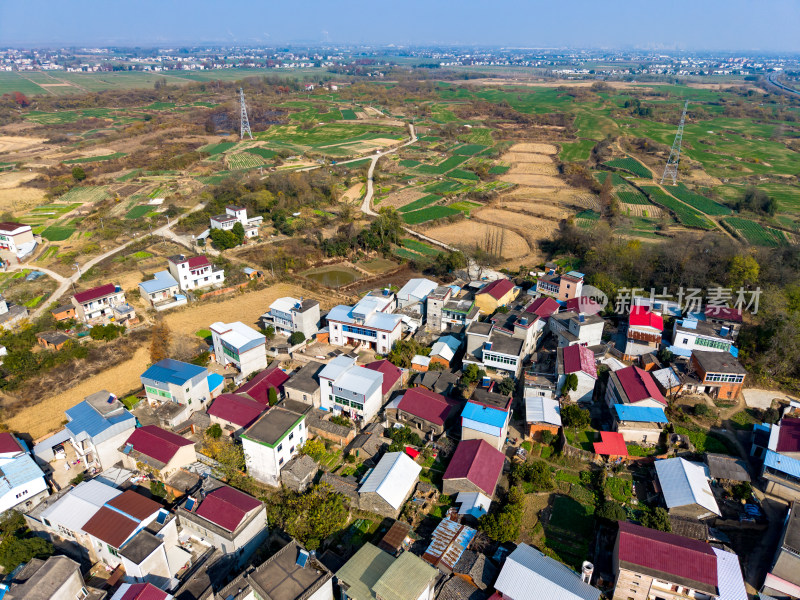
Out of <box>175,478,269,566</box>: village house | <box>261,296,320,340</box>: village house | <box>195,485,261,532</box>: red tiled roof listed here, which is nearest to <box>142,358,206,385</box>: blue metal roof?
<box>261,296,320,340</box>: village house

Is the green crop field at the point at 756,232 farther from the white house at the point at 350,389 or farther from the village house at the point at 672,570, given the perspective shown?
the white house at the point at 350,389

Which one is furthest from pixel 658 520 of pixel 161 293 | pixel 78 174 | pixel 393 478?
pixel 78 174

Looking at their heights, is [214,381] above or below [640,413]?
below

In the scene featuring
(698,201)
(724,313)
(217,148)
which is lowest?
(724,313)

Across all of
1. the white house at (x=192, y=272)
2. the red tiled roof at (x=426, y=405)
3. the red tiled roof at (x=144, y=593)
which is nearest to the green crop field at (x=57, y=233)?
the white house at (x=192, y=272)

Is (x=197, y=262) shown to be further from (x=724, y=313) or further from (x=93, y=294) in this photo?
(x=724, y=313)

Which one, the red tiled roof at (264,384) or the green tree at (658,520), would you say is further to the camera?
the red tiled roof at (264,384)

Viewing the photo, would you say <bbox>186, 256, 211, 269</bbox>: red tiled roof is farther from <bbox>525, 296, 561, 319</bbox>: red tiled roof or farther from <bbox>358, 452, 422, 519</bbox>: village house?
<bbox>525, 296, 561, 319</bbox>: red tiled roof
